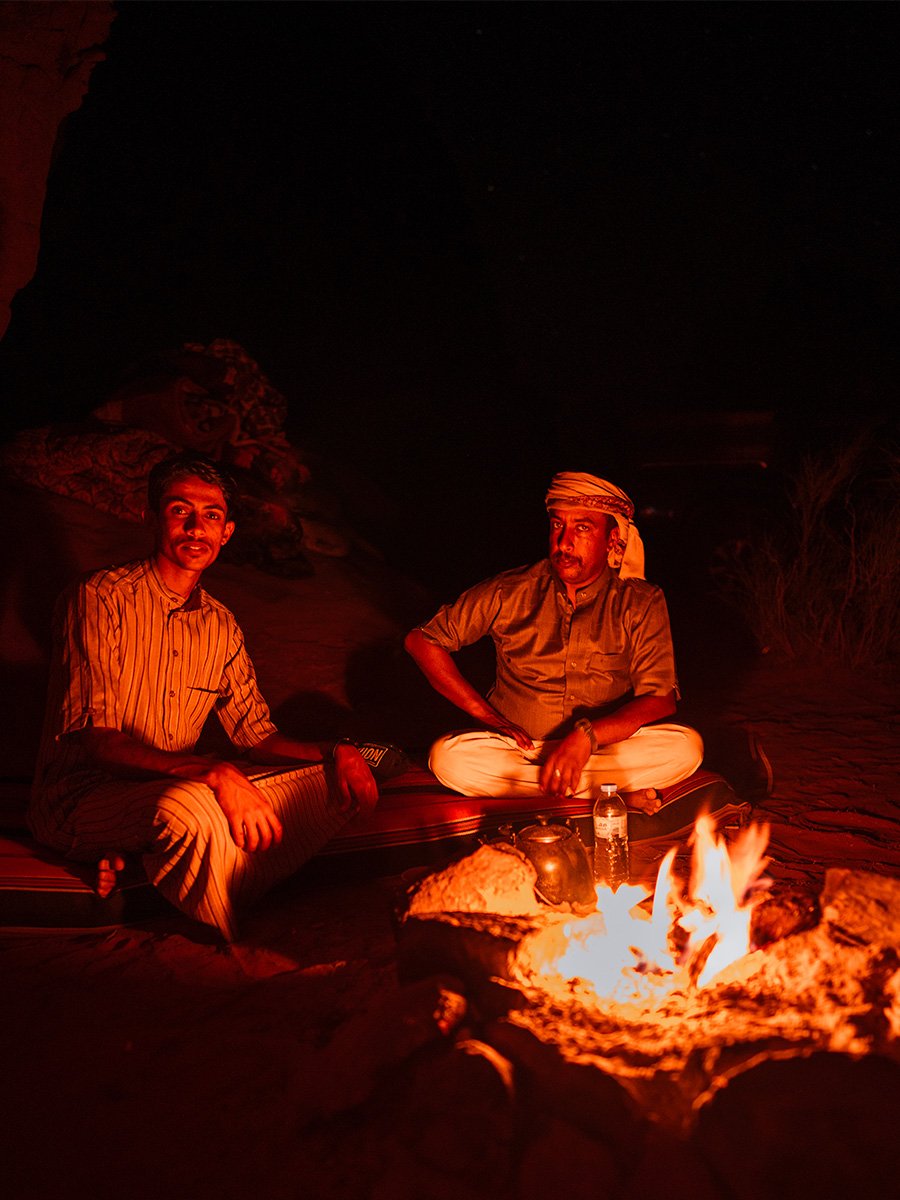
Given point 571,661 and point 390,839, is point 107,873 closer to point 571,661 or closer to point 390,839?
point 390,839

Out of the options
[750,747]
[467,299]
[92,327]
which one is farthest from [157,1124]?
[467,299]

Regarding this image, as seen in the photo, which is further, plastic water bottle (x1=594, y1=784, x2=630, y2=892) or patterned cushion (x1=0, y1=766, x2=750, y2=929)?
plastic water bottle (x1=594, y1=784, x2=630, y2=892)

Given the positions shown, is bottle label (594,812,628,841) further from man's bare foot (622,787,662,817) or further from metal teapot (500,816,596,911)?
man's bare foot (622,787,662,817)

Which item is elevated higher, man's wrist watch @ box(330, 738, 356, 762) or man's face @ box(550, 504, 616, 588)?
man's face @ box(550, 504, 616, 588)

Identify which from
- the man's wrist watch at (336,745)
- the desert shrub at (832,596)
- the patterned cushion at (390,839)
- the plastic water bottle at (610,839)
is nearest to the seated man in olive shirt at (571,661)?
the patterned cushion at (390,839)

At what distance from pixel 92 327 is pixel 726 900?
13.2 m

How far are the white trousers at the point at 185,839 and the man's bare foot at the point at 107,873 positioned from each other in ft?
0.11

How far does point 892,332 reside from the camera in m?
19.9

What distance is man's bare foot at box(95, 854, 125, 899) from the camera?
2896mm

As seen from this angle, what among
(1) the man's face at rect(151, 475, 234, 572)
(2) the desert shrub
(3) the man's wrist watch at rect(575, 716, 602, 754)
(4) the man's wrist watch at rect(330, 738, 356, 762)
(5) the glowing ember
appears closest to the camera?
(5) the glowing ember

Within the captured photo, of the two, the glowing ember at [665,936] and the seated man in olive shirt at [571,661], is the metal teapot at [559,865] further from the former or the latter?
the seated man in olive shirt at [571,661]

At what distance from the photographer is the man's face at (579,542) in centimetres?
376

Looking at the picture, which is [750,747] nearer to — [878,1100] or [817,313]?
[878,1100]

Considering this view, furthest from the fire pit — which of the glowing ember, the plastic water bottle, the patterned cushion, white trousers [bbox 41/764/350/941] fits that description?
white trousers [bbox 41/764/350/941]
